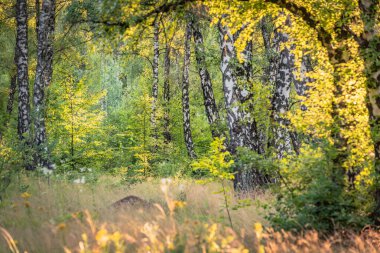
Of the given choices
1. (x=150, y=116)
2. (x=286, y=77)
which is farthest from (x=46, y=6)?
(x=286, y=77)

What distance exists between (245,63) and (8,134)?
1206 cm

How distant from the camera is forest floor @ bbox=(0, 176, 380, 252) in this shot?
335cm

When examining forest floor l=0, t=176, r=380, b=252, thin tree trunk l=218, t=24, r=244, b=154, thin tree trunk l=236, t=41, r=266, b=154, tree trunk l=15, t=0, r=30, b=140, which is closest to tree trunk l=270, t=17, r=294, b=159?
thin tree trunk l=236, t=41, r=266, b=154

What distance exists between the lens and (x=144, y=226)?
341 centimetres

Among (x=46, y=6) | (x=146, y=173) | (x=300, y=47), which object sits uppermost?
(x=46, y=6)

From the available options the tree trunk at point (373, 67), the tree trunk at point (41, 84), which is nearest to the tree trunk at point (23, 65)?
the tree trunk at point (41, 84)

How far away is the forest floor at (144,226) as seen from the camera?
3.35 m

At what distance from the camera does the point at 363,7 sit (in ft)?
18.5

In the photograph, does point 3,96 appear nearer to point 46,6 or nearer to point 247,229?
point 46,6

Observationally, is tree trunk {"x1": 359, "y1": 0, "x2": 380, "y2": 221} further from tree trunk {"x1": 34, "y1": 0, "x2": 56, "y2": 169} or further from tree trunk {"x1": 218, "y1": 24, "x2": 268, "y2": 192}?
tree trunk {"x1": 34, "y1": 0, "x2": 56, "y2": 169}

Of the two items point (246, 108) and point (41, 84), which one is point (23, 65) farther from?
point (246, 108)

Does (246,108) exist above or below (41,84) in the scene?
below

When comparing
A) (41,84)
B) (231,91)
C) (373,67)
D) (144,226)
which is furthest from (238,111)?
(41,84)

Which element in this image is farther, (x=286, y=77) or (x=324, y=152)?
(x=286, y=77)
